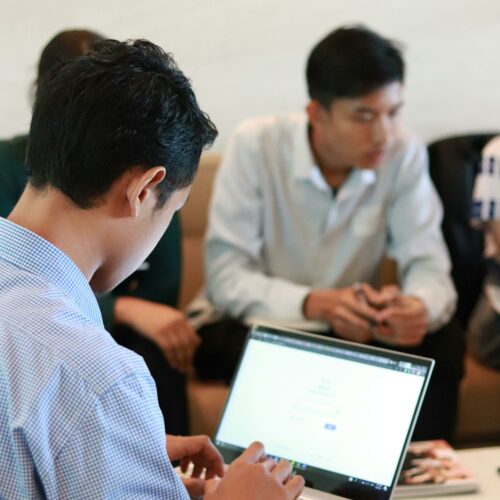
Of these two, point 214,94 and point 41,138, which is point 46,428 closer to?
point 41,138

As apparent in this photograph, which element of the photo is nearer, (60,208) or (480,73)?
(60,208)

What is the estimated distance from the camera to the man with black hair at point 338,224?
2.02m

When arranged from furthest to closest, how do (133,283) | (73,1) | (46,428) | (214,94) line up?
(214,94), (73,1), (133,283), (46,428)

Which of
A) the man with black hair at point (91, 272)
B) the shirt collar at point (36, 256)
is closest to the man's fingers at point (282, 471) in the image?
the man with black hair at point (91, 272)

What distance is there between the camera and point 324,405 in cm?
131

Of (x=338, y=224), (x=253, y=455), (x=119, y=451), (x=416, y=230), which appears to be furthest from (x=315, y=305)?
(x=119, y=451)

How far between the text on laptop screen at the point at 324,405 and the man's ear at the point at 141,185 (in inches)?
18.4

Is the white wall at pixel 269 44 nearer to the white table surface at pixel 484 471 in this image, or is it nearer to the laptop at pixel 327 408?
the laptop at pixel 327 408

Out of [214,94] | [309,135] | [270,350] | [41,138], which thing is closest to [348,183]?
[309,135]

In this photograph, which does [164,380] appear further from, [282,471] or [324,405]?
[282,471]

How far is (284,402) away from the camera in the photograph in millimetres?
1335

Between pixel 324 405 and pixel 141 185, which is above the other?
pixel 141 185

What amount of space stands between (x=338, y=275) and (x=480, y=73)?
0.93 metres

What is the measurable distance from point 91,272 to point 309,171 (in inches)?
47.6
